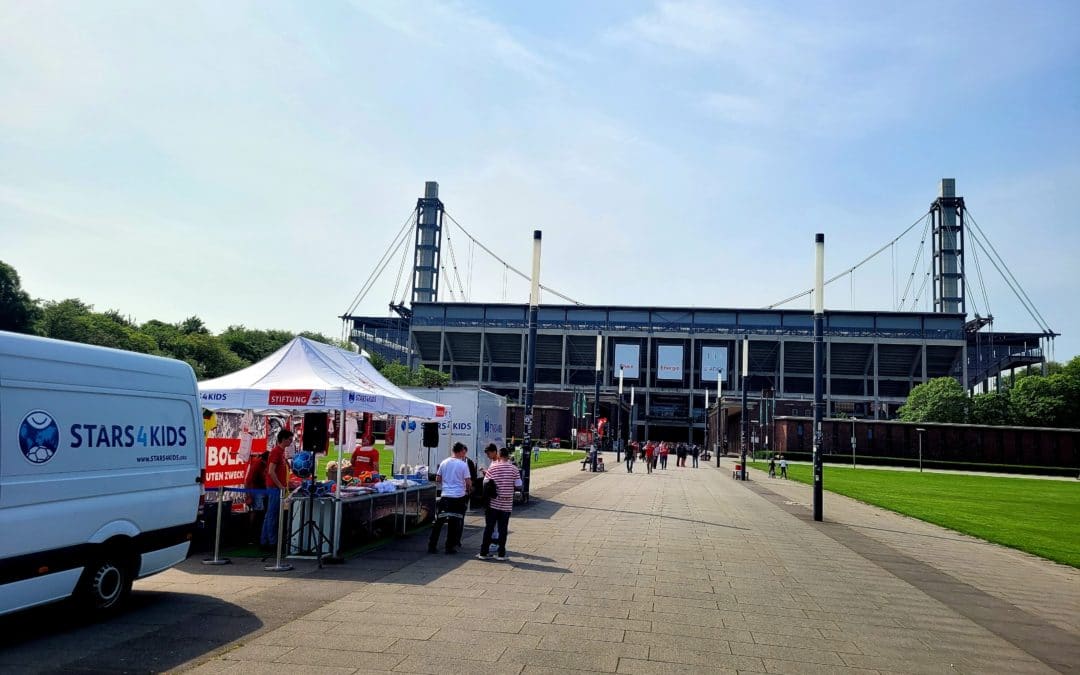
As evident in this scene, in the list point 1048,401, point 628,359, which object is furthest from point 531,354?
point 628,359

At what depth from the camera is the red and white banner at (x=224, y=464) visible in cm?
1348

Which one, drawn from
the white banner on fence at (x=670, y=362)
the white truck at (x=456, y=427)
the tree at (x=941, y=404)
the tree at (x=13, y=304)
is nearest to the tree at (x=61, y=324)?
the tree at (x=13, y=304)

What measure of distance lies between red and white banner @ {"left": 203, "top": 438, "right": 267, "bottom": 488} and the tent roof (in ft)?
3.76

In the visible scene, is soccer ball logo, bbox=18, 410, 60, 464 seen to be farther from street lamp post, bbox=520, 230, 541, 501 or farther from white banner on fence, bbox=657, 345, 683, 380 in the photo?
white banner on fence, bbox=657, 345, 683, 380

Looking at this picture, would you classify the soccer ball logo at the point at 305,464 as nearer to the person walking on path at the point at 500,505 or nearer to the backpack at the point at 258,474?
the backpack at the point at 258,474

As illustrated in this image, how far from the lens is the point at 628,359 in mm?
113812

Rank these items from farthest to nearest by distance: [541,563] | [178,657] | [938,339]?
[938,339] < [541,563] < [178,657]

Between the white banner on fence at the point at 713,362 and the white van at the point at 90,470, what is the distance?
108 m

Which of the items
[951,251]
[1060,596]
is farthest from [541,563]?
[951,251]

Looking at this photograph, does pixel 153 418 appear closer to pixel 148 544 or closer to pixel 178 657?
pixel 148 544

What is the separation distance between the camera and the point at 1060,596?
11227mm

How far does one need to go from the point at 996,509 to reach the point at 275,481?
25.4m

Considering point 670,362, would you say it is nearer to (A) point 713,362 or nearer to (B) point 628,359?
(A) point 713,362

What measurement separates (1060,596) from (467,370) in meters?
116
